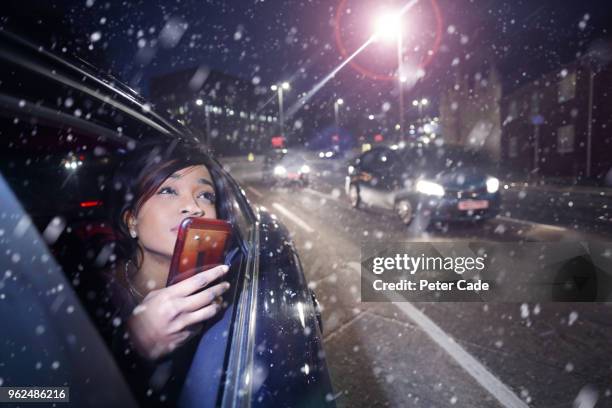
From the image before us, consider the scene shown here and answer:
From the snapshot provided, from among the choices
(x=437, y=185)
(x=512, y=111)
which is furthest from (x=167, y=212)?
(x=512, y=111)

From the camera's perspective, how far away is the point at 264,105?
104625 mm

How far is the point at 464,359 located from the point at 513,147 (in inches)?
1091

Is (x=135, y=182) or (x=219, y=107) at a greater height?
(x=219, y=107)

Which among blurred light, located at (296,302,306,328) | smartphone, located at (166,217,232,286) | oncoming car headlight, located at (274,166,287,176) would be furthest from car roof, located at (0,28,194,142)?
oncoming car headlight, located at (274,166,287,176)

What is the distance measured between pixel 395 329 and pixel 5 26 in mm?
3674

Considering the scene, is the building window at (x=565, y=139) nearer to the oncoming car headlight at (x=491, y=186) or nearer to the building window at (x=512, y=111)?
the building window at (x=512, y=111)

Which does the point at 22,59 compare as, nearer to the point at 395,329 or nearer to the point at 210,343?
the point at 210,343

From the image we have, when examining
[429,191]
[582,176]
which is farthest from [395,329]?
[582,176]

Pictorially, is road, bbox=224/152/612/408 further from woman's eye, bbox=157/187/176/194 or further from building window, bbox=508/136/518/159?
building window, bbox=508/136/518/159

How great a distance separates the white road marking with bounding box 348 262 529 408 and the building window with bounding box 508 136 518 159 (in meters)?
26.3

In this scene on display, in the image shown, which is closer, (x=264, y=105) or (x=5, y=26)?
(x=5, y=26)

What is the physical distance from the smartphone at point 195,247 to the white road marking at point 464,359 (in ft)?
7.56

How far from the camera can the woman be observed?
1349 mm

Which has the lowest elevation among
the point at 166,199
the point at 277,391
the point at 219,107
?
the point at 277,391
